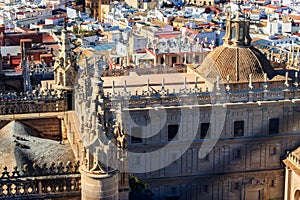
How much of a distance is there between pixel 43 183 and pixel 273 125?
77.5 ft

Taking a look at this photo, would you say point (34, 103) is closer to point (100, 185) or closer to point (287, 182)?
point (100, 185)

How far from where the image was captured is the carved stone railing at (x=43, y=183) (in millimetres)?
11352

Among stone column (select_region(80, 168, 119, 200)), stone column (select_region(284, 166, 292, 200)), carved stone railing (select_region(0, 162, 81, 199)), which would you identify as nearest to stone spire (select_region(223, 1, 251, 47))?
stone column (select_region(284, 166, 292, 200))

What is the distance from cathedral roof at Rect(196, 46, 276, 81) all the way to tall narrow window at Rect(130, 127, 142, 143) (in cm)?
540

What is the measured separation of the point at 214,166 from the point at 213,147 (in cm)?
113

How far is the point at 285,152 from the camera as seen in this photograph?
34094 millimetres

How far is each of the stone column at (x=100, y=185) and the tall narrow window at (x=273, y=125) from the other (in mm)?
23520

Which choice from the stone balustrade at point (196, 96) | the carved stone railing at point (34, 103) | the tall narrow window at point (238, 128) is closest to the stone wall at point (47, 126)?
the carved stone railing at point (34, 103)

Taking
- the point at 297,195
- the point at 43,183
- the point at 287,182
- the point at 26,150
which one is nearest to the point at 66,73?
the point at 26,150

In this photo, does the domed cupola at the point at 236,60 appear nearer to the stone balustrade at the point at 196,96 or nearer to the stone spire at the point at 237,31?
the stone spire at the point at 237,31

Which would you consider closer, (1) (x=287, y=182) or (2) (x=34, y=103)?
(2) (x=34, y=103)

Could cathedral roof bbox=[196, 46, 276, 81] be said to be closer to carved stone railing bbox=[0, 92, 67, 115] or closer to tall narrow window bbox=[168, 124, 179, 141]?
tall narrow window bbox=[168, 124, 179, 141]

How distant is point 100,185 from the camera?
1075 cm

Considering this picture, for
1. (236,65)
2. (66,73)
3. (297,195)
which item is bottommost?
(297,195)
